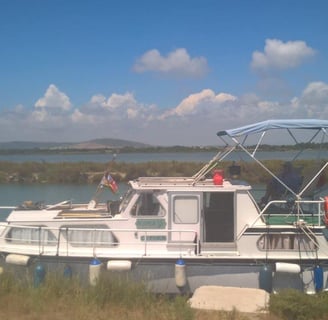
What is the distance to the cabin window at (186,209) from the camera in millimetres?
9641

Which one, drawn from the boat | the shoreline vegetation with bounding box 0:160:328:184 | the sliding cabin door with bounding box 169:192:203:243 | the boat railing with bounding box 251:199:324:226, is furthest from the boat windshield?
the shoreline vegetation with bounding box 0:160:328:184

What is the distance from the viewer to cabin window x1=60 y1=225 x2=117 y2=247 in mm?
9727

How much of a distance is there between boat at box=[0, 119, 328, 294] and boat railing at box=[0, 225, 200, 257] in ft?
0.07

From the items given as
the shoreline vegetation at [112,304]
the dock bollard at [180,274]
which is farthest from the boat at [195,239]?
the shoreline vegetation at [112,304]

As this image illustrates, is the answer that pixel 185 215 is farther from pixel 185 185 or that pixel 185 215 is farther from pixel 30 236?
pixel 30 236

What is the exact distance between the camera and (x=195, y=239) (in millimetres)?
9609

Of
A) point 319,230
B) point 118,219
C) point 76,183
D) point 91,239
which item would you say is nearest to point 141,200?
point 118,219

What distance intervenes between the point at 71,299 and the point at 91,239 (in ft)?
9.46

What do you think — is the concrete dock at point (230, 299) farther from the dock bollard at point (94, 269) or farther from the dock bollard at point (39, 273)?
the dock bollard at point (39, 273)

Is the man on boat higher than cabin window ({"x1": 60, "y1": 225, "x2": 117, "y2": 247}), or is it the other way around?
the man on boat

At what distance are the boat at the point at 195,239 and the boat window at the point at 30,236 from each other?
0.07 feet

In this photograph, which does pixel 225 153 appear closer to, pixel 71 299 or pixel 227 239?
pixel 227 239

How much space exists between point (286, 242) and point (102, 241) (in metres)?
3.78

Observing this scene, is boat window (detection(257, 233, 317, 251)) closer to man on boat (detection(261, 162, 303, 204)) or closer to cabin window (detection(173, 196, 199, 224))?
man on boat (detection(261, 162, 303, 204))
